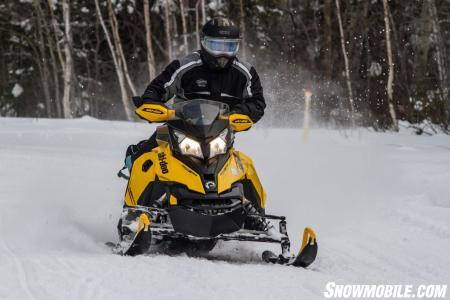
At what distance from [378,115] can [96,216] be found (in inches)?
639

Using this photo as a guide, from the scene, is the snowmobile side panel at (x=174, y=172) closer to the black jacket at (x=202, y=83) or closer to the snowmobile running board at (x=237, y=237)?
the snowmobile running board at (x=237, y=237)

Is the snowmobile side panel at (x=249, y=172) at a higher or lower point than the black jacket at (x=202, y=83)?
lower

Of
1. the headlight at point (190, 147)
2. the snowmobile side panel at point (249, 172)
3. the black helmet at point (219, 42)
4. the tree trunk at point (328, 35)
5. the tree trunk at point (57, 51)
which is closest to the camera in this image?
the headlight at point (190, 147)

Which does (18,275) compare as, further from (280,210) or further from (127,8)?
(127,8)

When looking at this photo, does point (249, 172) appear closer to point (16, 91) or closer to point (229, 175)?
point (229, 175)

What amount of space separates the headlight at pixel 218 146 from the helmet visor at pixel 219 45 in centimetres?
88

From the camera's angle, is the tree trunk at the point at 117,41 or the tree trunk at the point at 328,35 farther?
the tree trunk at the point at 328,35

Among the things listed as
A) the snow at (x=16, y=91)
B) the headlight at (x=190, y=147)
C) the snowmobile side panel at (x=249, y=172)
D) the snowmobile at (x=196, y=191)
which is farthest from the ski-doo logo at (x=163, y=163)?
the snow at (x=16, y=91)

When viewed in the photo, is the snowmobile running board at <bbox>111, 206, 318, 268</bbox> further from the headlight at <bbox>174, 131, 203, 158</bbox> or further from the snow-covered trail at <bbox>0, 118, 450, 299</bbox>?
the headlight at <bbox>174, 131, 203, 158</bbox>

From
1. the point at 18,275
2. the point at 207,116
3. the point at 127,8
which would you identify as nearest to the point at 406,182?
the point at 207,116

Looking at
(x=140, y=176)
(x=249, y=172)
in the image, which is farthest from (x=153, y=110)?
(x=249, y=172)
